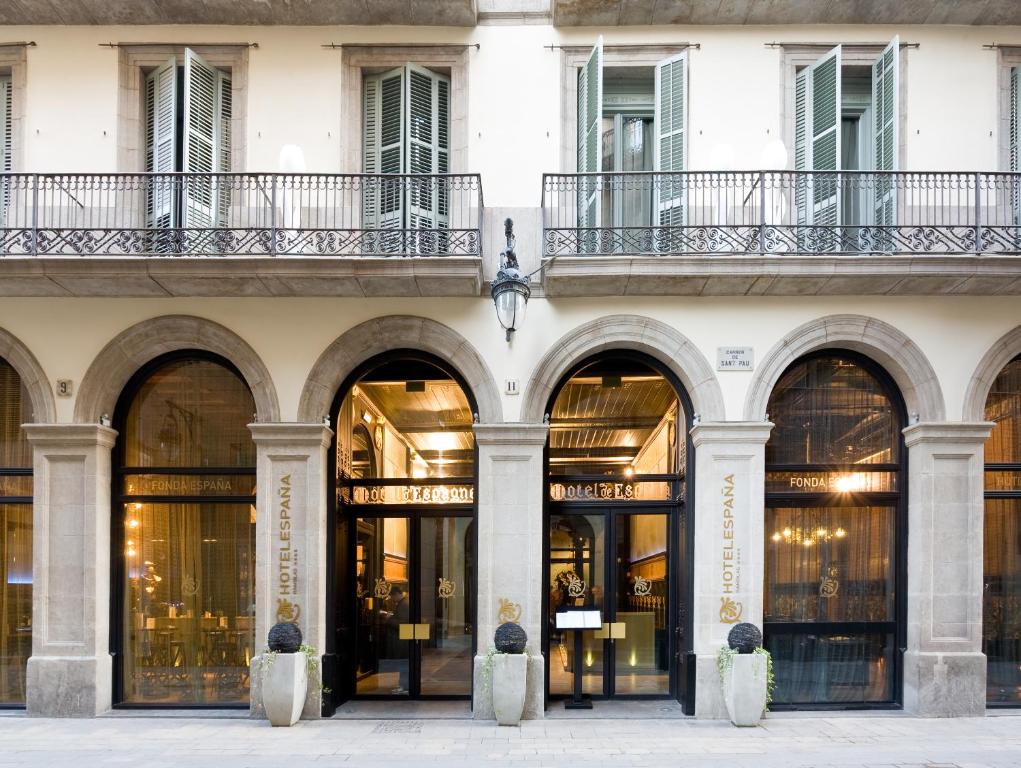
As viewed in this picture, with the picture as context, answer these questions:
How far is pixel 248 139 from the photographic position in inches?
502

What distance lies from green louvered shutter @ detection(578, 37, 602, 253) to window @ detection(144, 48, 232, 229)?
4.74 metres

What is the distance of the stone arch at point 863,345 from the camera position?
40.3 ft

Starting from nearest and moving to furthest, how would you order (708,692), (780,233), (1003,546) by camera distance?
(708,692)
(780,233)
(1003,546)

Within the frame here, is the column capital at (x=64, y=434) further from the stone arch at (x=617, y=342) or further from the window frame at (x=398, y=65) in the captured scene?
the stone arch at (x=617, y=342)

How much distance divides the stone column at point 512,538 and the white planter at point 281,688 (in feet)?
7.33

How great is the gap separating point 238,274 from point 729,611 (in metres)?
7.43

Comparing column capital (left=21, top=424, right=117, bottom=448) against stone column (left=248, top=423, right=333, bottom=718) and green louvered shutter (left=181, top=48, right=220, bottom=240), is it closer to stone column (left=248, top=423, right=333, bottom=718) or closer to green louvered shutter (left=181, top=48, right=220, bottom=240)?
stone column (left=248, top=423, right=333, bottom=718)

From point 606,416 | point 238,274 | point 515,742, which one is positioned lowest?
point 515,742

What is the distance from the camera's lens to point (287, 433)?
1220cm

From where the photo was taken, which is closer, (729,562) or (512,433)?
(729,562)

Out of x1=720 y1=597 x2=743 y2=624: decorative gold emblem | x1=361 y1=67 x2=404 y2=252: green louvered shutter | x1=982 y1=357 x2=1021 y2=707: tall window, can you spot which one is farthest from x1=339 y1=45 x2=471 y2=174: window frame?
x1=982 y1=357 x2=1021 y2=707: tall window

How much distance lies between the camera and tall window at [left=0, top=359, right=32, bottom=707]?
12.4 meters

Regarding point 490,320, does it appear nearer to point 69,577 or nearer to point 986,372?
point 69,577

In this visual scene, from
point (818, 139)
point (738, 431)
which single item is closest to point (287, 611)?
point (738, 431)
